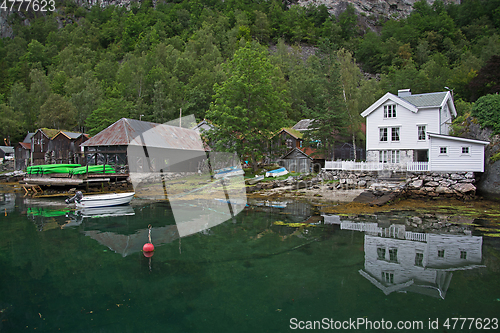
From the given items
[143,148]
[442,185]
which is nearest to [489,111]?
[442,185]

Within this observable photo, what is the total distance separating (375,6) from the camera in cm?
11588

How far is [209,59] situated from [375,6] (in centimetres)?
7959

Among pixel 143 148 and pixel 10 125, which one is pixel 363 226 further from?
pixel 10 125

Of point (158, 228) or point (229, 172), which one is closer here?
point (158, 228)

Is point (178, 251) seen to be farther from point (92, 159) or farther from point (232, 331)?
point (92, 159)

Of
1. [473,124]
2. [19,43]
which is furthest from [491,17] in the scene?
[19,43]

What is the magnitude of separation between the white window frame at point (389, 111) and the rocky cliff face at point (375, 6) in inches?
3958

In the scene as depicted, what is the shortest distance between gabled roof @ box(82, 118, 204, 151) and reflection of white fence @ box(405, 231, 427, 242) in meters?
28.2

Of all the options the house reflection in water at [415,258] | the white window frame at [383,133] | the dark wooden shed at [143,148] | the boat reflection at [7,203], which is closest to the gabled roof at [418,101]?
the white window frame at [383,133]

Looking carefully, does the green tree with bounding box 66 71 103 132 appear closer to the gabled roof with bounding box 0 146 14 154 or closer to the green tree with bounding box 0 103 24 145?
the green tree with bounding box 0 103 24 145

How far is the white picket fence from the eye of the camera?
930 inches

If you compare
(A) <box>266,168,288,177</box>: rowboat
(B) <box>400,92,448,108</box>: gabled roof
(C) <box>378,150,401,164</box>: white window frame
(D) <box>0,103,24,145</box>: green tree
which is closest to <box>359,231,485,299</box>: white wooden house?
(C) <box>378,150,401,164</box>: white window frame

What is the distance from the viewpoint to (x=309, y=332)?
257 inches

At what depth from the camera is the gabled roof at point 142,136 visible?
3309 cm
